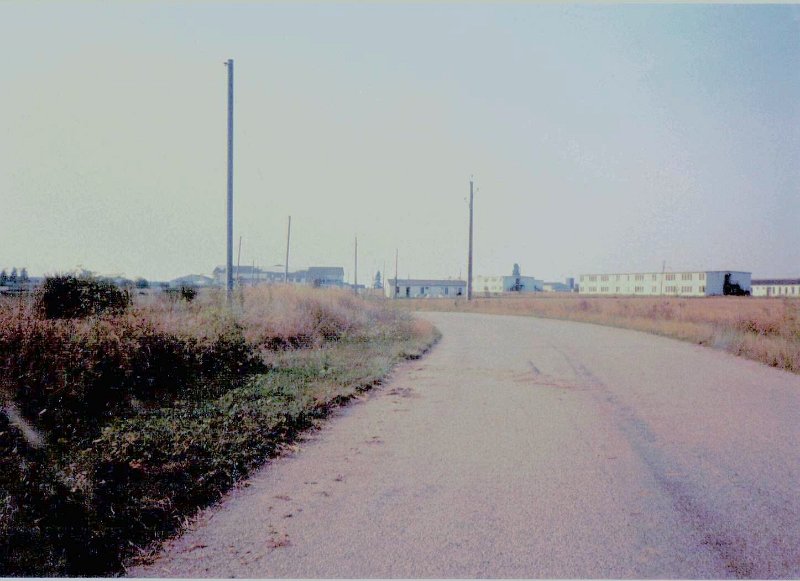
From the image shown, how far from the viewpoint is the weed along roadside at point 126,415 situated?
4.00 metres

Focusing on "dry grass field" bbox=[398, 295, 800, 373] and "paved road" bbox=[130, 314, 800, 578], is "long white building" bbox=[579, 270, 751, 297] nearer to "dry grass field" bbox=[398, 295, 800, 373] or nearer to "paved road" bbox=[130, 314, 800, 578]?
"dry grass field" bbox=[398, 295, 800, 373]

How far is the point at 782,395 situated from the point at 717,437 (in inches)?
157

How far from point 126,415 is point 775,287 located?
4929 inches

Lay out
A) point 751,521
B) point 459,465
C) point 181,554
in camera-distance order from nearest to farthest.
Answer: point 181,554 < point 751,521 < point 459,465

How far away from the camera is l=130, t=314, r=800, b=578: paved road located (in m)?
3.73

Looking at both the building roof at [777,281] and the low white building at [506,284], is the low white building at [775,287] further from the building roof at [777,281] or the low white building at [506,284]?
the low white building at [506,284]

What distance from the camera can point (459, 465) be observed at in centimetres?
590

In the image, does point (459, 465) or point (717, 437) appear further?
point (717, 437)

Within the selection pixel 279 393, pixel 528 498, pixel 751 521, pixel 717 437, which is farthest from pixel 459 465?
pixel 279 393

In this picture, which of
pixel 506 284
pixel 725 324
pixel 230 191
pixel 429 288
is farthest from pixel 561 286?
pixel 230 191

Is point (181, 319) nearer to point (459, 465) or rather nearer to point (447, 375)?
point (447, 375)

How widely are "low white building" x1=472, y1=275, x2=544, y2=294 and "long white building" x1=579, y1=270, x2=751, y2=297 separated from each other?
13.4 meters

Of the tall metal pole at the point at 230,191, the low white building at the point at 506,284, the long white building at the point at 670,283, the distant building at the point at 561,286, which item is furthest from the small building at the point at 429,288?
the tall metal pole at the point at 230,191

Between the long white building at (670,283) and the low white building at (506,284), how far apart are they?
13365 mm
